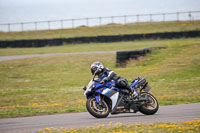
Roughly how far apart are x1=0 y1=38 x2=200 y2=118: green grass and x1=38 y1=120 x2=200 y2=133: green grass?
416 centimetres

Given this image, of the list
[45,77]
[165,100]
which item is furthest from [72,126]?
[45,77]

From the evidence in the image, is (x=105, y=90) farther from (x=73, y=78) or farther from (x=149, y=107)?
(x=73, y=78)

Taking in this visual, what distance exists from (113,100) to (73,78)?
13.6 meters

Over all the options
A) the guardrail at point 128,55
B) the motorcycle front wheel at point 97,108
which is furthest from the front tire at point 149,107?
the guardrail at point 128,55

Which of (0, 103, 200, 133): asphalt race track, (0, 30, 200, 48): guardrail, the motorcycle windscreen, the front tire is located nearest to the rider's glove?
the motorcycle windscreen

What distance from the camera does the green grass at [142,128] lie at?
22.9 feet

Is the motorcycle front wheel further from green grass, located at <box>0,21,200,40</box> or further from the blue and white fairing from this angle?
green grass, located at <box>0,21,200,40</box>

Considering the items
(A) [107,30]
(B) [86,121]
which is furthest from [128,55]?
(A) [107,30]

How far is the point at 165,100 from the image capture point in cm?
1316

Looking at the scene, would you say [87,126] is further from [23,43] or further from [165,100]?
[23,43]

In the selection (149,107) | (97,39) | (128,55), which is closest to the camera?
(149,107)

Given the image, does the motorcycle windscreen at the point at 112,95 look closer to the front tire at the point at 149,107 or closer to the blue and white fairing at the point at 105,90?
the blue and white fairing at the point at 105,90

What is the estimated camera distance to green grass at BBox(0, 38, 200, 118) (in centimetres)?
1347

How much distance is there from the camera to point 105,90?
9297 mm
